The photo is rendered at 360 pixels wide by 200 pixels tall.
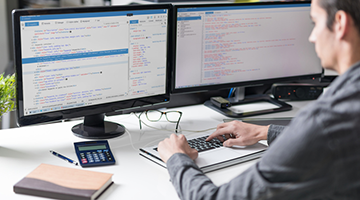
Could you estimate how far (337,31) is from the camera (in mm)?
686

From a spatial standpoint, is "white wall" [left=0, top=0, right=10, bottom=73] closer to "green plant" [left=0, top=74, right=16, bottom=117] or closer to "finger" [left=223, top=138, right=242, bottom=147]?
"green plant" [left=0, top=74, right=16, bottom=117]

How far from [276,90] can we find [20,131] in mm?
1128

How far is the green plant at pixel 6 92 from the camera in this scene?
1.11 m

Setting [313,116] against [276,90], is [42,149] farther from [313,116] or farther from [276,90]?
[276,90]

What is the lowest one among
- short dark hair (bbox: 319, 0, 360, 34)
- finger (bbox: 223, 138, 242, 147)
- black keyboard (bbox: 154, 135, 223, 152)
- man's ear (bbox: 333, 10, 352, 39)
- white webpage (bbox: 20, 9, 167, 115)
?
black keyboard (bbox: 154, 135, 223, 152)

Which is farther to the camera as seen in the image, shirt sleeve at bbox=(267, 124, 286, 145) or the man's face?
shirt sleeve at bbox=(267, 124, 286, 145)

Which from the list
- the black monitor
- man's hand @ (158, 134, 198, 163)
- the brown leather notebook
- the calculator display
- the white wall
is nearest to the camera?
the brown leather notebook

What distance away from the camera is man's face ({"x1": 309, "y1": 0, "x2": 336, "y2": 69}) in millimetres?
707

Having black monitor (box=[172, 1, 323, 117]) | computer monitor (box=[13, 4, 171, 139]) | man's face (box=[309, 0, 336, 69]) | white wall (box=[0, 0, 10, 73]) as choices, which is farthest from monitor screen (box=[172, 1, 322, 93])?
white wall (box=[0, 0, 10, 73])

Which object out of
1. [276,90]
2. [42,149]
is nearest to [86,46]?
[42,149]

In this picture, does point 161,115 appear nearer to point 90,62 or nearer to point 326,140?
point 90,62

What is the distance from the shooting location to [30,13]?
1.04m

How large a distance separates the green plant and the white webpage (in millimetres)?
67

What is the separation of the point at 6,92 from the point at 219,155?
2.21 feet
